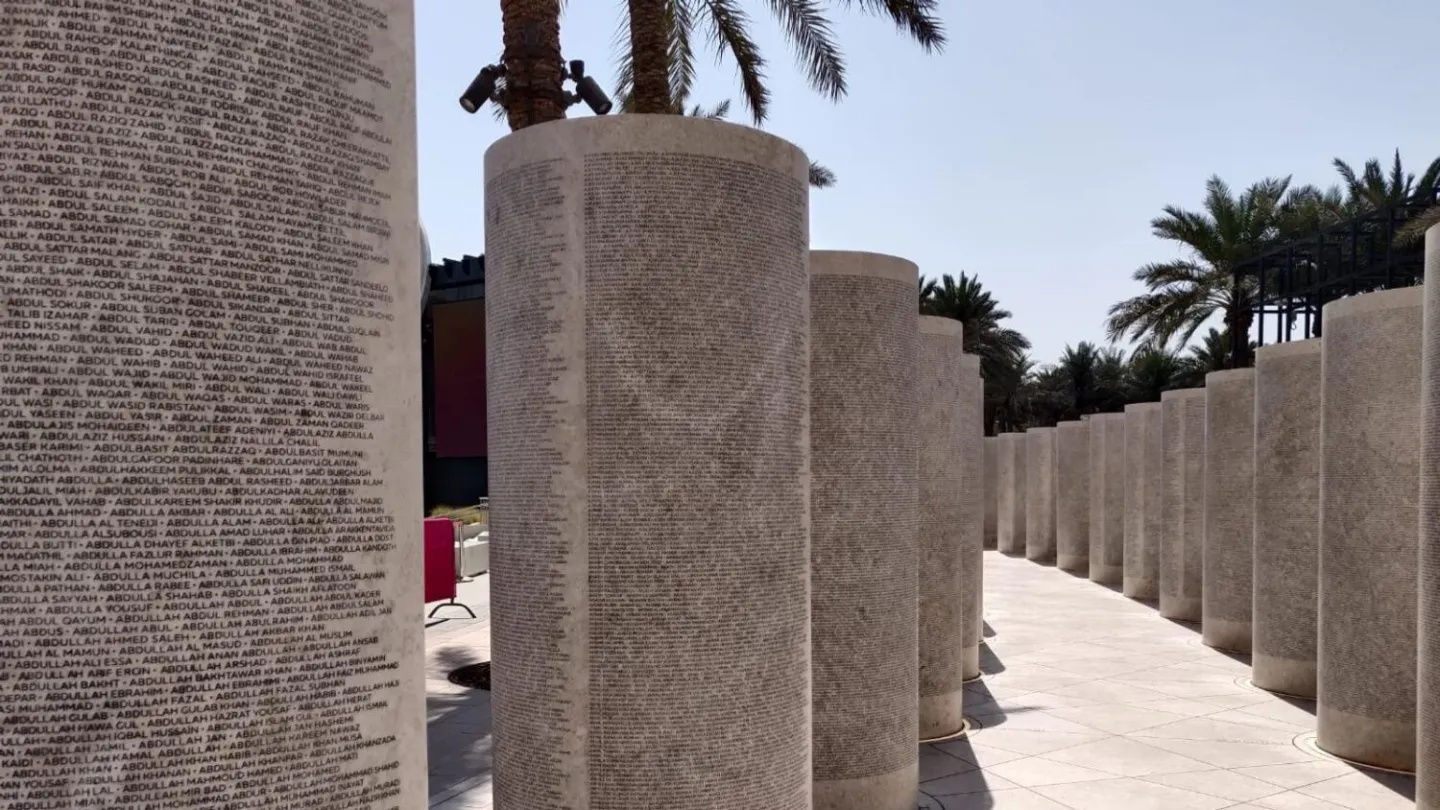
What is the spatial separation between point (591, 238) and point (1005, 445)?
2622 cm

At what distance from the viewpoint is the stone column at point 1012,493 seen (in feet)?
93.5

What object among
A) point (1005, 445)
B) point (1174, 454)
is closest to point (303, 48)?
point (1174, 454)

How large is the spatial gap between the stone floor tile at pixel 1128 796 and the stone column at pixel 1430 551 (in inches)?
57.2

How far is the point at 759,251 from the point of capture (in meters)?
5.14

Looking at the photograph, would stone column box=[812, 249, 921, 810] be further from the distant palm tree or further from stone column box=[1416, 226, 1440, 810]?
the distant palm tree

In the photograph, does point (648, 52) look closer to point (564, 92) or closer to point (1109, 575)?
point (564, 92)

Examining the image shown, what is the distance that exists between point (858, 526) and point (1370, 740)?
18.5 ft

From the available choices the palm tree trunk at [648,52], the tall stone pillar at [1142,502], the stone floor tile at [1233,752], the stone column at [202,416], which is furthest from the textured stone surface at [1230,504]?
the stone column at [202,416]

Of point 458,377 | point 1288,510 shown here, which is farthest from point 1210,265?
point 458,377

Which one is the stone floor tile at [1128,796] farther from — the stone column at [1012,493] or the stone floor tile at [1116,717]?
the stone column at [1012,493]

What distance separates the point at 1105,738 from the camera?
32.3ft

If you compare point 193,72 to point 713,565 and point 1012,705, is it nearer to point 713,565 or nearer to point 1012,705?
point 713,565

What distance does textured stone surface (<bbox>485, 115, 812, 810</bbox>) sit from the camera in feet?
16.3

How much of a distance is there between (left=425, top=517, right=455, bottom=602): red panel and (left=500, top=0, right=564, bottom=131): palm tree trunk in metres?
7.15
